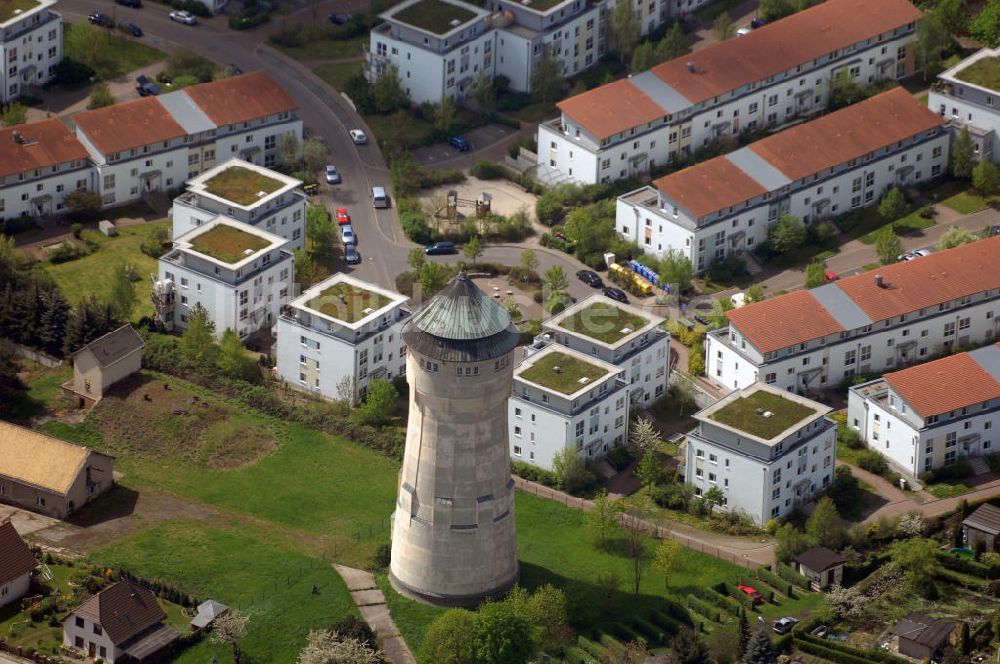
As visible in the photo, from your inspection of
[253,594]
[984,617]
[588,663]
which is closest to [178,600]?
[253,594]

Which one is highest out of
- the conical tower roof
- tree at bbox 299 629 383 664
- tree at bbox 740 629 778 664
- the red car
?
the conical tower roof

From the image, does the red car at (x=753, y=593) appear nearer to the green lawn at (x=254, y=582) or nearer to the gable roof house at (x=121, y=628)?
the green lawn at (x=254, y=582)

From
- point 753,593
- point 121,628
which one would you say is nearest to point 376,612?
point 121,628

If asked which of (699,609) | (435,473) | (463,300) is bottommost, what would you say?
(699,609)

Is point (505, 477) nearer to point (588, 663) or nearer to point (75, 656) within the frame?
point (588, 663)

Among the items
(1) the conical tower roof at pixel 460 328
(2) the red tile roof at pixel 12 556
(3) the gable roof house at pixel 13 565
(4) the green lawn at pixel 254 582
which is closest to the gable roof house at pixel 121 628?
(4) the green lawn at pixel 254 582

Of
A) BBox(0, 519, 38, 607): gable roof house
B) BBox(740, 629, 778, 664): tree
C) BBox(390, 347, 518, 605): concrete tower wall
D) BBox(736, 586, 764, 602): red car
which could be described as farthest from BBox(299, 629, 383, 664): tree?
BBox(736, 586, 764, 602): red car

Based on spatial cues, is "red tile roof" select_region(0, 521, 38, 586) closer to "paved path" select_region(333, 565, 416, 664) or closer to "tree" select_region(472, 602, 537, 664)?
"paved path" select_region(333, 565, 416, 664)
